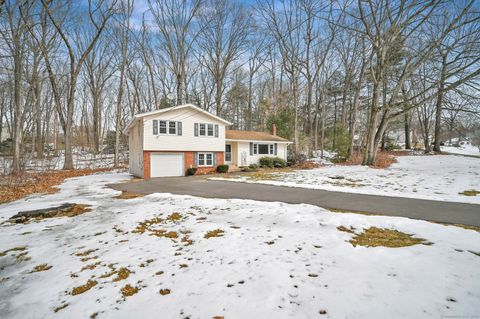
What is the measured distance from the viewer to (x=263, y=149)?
74.2 ft

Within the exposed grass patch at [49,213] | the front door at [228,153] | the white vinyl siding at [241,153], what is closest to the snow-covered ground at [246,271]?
the exposed grass patch at [49,213]

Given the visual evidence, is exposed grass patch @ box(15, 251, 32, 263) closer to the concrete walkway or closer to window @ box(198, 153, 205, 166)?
the concrete walkway

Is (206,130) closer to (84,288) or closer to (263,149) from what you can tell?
(263,149)

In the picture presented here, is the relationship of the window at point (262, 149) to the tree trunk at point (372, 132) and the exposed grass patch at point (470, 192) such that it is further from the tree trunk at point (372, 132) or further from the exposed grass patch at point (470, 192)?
the exposed grass patch at point (470, 192)

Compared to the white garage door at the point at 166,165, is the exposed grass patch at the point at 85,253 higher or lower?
lower

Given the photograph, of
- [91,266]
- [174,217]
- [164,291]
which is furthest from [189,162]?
[164,291]

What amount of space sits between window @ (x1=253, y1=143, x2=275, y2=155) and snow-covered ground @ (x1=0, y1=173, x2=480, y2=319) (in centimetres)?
1711

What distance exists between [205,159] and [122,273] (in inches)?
589

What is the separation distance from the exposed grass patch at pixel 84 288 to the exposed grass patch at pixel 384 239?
3.89 metres

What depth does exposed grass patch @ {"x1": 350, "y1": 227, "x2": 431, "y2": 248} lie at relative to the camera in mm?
3726

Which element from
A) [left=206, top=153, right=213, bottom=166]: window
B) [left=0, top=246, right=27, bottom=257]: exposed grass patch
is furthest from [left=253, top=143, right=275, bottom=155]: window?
[left=0, top=246, right=27, bottom=257]: exposed grass patch

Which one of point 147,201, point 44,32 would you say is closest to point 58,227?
point 147,201

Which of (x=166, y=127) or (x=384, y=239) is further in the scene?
(x=166, y=127)

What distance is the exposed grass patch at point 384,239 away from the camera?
3726 millimetres
